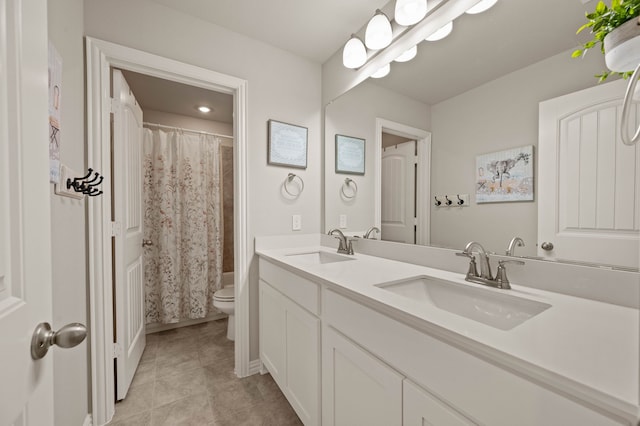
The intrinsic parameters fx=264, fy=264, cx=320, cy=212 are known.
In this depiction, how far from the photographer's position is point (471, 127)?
117 cm

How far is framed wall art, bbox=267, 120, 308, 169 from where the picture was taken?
194 cm

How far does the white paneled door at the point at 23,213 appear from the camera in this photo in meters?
0.39

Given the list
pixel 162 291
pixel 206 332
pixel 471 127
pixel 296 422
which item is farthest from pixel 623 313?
pixel 162 291

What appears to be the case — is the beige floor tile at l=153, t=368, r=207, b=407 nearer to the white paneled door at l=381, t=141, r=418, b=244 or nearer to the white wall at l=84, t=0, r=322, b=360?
the white wall at l=84, t=0, r=322, b=360

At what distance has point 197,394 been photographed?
1.67 m

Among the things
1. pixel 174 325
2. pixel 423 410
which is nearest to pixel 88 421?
pixel 174 325

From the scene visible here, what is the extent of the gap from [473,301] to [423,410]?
1.49 feet

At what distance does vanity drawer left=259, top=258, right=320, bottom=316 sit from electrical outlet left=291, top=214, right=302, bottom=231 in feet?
1.26

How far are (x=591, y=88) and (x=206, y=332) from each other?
3.07 meters

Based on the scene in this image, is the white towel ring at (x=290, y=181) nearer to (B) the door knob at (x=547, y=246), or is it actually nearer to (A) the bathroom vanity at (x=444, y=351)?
(A) the bathroom vanity at (x=444, y=351)

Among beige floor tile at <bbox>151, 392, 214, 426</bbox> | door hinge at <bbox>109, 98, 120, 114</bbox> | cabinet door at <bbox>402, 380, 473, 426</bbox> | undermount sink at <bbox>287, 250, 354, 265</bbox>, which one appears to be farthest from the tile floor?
door hinge at <bbox>109, 98, 120, 114</bbox>

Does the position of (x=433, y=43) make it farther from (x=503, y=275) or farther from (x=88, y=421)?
(x=88, y=421)

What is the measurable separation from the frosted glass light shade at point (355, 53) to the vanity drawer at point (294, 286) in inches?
55.6

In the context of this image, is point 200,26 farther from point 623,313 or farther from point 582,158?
point 623,313
